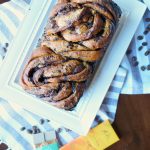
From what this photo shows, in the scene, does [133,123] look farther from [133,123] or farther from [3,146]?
[3,146]

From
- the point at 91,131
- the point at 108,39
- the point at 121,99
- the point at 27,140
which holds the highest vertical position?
the point at 108,39


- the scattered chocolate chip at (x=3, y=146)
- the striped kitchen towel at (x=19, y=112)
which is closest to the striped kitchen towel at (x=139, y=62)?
the striped kitchen towel at (x=19, y=112)

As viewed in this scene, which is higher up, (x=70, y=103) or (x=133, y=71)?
(x=133, y=71)

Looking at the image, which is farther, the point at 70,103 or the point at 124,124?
the point at 124,124

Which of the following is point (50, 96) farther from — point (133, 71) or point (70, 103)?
point (133, 71)

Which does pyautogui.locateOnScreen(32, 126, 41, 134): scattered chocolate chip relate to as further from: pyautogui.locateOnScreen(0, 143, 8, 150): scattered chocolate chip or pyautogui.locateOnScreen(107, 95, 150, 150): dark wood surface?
pyautogui.locateOnScreen(107, 95, 150, 150): dark wood surface

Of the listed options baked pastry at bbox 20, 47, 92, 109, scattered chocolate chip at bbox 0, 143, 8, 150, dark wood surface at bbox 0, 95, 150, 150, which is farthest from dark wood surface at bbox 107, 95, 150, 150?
scattered chocolate chip at bbox 0, 143, 8, 150

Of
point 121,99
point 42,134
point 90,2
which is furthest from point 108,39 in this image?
point 42,134
